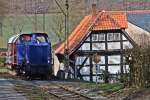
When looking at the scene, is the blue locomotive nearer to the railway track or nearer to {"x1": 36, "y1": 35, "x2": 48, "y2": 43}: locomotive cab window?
{"x1": 36, "y1": 35, "x2": 48, "y2": 43}: locomotive cab window

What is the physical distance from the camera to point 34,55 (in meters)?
37.1

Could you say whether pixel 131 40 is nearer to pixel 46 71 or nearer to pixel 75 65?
pixel 75 65

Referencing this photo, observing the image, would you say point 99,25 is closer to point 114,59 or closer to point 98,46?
point 98,46

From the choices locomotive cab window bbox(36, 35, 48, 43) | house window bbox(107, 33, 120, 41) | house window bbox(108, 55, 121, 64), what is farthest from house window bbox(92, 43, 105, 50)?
locomotive cab window bbox(36, 35, 48, 43)

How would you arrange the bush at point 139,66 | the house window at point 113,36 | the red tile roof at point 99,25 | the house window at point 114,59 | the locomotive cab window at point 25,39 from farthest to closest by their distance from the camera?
the house window at point 113,36
the red tile roof at point 99,25
the house window at point 114,59
the locomotive cab window at point 25,39
the bush at point 139,66

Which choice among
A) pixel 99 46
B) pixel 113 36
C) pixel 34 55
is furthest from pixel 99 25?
pixel 34 55

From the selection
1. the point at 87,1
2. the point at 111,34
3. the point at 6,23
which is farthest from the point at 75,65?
the point at 6,23

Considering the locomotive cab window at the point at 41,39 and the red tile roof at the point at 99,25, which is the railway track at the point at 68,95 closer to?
the locomotive cab window at the point at 41,39

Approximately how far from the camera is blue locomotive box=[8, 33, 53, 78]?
3656 cm

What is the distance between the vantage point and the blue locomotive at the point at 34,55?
36562 millimetres

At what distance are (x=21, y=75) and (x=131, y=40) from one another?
1522 centimetres

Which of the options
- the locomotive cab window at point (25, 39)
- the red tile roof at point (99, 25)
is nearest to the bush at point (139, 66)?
the locomotive cab window at point (25, 39)

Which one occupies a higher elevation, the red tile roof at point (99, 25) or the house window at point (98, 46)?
the red tile roof at point (99, 25)

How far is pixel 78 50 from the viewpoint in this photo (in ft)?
169
